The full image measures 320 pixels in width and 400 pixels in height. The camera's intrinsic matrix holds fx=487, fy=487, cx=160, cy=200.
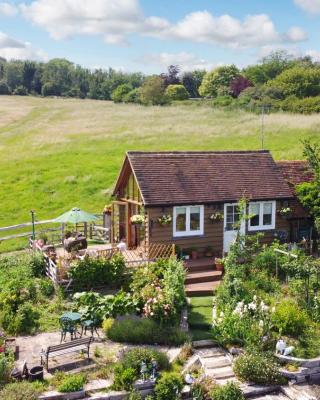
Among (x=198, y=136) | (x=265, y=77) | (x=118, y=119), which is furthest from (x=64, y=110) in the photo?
(x=265, y=77)

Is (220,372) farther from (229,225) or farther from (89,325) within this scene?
(229,225)

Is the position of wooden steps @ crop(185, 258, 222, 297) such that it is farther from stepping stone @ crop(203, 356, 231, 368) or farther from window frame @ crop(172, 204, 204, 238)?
stepping stone @ crop(203, 356, 231, 368)

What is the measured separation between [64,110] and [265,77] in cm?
3959

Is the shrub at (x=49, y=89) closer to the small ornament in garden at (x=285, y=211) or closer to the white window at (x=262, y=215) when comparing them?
the white window at (x=262, y=215)

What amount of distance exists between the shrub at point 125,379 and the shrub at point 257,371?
2.76 metres

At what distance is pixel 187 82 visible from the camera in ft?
328

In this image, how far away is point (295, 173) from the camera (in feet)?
78.7

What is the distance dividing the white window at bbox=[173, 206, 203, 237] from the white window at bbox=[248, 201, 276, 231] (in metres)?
2.49

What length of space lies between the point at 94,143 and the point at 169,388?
3329 centimetres

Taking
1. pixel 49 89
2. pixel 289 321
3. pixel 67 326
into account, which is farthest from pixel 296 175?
pixel 49 89

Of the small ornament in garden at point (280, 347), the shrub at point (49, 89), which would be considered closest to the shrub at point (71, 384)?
the small ornament in garden at point (280, 347)

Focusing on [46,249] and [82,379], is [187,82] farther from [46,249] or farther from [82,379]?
[82,379]

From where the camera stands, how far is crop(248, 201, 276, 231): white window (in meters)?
21.8

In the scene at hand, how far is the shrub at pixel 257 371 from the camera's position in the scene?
12469 millimetres
